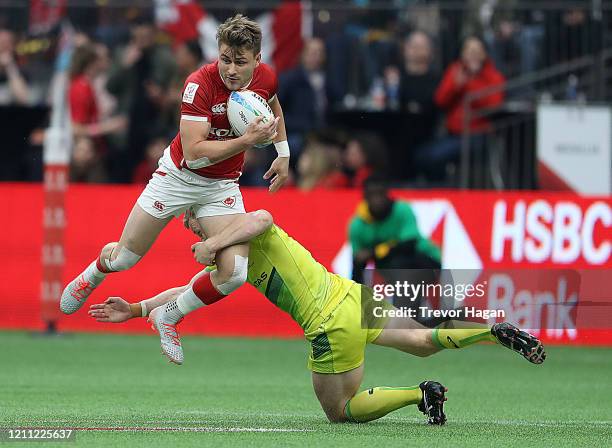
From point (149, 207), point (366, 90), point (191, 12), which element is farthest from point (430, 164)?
point (149, 207)

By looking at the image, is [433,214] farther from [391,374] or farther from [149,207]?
[149,207]

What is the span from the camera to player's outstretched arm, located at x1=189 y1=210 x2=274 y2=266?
872 centimetres

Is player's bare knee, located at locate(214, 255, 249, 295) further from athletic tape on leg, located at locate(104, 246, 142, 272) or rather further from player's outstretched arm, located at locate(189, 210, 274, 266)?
athletic tape on leg, located at locate(104, 246, 142, 272)

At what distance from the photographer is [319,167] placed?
1669 centimetres

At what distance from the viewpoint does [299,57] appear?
17.6 metres

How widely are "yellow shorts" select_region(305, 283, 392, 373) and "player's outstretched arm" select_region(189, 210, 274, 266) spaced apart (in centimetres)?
71

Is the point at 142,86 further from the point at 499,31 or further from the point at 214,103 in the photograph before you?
the point at 214,103

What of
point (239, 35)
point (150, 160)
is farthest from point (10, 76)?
point (239, 35)

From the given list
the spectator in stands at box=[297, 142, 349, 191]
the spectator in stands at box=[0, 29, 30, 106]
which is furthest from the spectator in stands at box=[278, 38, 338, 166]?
the spectator in stands at box=[0, 29, 30, 106]

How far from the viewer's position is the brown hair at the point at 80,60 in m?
17.3

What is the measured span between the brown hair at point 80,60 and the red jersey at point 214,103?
8126mm

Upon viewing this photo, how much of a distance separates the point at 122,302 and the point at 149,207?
27.4 inches

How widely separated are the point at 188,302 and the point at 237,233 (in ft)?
2.42

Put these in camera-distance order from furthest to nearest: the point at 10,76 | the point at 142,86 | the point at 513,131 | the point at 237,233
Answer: the point at 10,76 < the point at 142,86 < the point at 513,131 < the point at 237,233
